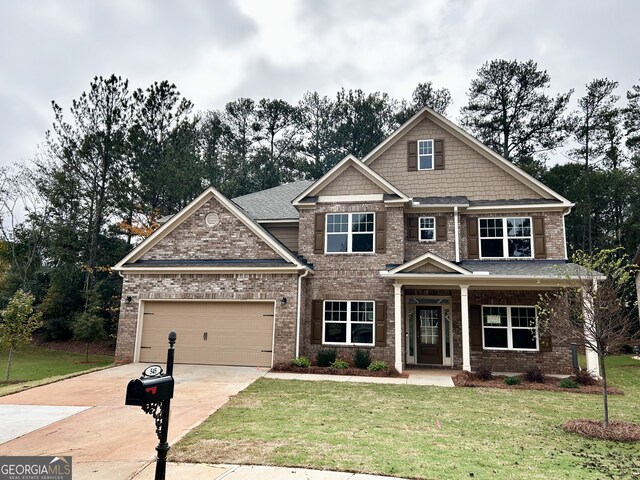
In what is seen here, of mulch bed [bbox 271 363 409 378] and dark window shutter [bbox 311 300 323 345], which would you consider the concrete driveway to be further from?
dark window shutter [bbox 311 300 323 345]

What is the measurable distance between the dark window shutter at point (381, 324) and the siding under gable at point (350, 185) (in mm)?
3898

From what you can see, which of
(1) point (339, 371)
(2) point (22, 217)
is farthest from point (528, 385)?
(2) point (22, 217)

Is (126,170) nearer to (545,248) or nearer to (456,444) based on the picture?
(545,248)

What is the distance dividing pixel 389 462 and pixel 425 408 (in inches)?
131

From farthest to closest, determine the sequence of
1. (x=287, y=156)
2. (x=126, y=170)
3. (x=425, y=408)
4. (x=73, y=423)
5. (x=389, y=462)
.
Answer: (x=287, y=156) → (x=126, y=170) → (x=425, y=408) → (x=73, y=423) → (x=389, y=462)

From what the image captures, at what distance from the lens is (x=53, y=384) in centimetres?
1092

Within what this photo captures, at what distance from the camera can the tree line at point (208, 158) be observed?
24.1 meters

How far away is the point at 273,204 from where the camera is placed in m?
17.7

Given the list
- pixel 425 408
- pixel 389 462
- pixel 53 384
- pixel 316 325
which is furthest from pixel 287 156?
pixel 389 462

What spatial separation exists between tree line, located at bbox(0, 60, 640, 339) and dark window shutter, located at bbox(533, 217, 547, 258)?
1653 cm

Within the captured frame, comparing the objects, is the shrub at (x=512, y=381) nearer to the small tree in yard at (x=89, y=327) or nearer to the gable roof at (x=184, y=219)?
the gable roof at (x=184, y=219)

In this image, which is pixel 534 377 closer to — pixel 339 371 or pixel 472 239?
pixel 472 239

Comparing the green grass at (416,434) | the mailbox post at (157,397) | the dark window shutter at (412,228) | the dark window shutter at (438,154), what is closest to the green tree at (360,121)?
the dark window shutter at (438,154)

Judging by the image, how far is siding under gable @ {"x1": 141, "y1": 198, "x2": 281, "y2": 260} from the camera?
14156 mm
